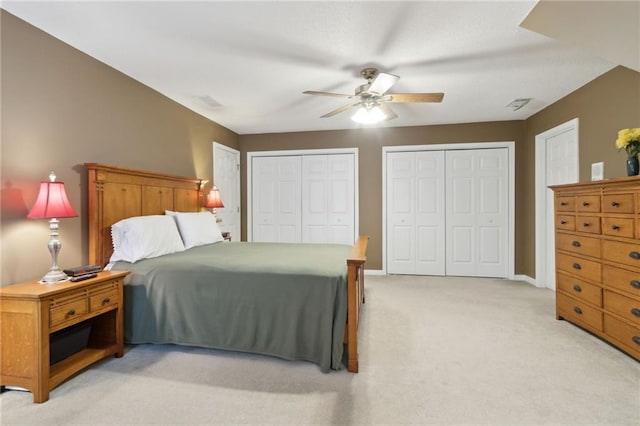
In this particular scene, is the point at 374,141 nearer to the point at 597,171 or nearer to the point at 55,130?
the point at 597,171

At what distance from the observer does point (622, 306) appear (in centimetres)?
231

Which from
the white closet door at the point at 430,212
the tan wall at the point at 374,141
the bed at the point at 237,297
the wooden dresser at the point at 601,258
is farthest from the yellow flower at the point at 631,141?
the white closet door at the point at 430,212

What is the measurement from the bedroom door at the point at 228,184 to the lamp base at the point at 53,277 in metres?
2.71

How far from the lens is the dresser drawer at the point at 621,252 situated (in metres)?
2.21

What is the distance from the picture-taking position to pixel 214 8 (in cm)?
199

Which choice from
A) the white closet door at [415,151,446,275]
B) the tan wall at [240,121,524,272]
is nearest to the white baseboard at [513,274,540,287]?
the tan wall at [240,121,524,272]

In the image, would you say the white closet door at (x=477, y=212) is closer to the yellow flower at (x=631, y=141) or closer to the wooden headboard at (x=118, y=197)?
the yellow flower at (x=631, y=141)

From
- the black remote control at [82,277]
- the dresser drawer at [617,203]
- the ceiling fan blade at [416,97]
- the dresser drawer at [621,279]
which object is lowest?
the dresser drawer at [621,279]

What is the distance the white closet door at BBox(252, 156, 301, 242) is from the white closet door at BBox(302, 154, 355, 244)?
15 centimetres

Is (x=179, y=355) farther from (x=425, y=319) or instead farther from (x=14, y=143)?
(x=425, y=319)

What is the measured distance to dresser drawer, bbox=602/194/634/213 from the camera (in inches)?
88.5

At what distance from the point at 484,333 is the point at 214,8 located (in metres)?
3.42

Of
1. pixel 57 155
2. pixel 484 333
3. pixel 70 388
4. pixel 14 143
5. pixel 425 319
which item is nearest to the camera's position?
pixel 70 388

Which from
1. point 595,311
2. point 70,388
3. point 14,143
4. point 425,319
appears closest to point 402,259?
point 425,319
